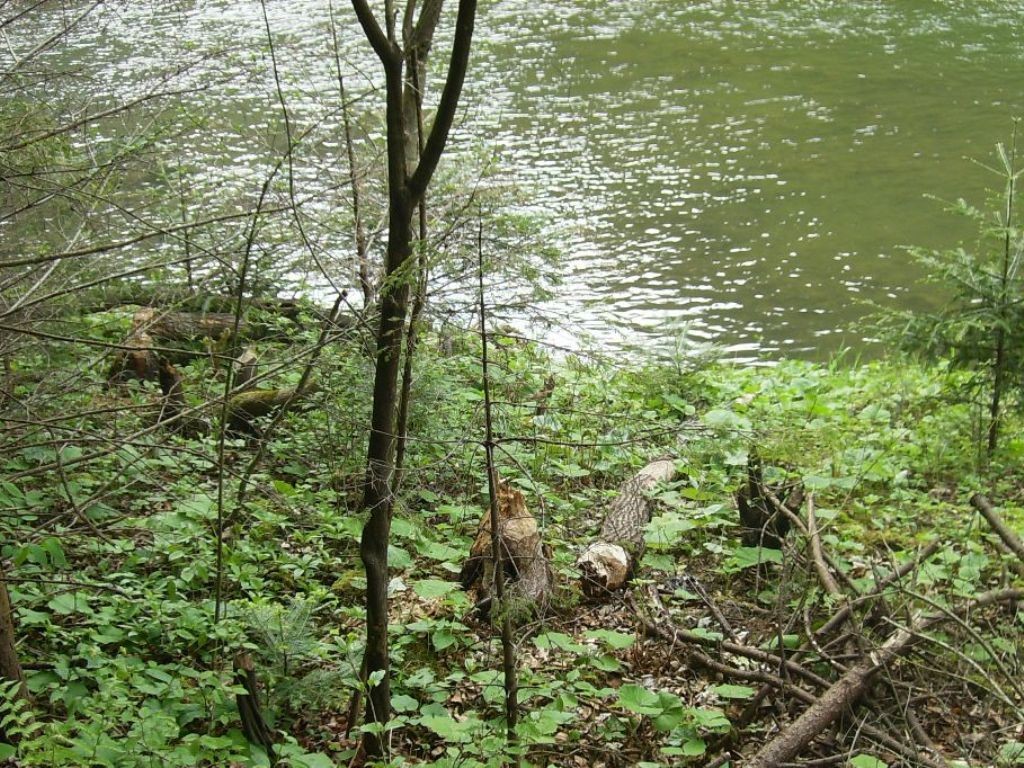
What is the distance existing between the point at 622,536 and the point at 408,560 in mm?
1171

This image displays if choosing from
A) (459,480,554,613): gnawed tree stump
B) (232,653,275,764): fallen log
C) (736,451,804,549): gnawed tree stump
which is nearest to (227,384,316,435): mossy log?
(459,480,554,613): gnawed tree stump

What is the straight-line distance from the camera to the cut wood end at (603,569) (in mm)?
4734

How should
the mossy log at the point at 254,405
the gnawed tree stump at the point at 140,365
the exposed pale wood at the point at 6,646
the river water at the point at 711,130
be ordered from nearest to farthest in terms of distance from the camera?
the exposed pale wood at the point at 6,646 < the mossy log at the point at 254,405 < the gnawed tree stump at the point at 140,365 < the river water at the point at 711,130

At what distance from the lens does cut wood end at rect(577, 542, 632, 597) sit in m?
4.73

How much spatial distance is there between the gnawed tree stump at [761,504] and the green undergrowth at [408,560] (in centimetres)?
15

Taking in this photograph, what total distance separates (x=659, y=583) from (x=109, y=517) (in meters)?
2.58

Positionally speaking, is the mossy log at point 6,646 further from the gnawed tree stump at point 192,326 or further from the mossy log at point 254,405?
the gnawed tree stump at point 192,326

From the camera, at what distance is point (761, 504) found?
16.6 ft

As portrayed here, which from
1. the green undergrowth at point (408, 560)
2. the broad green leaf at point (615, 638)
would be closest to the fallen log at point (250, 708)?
the green undergrowth at point (408, 560)

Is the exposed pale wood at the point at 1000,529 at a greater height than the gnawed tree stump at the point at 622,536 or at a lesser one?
greater

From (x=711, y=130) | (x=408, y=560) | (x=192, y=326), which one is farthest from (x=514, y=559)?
(x=711, y=130)

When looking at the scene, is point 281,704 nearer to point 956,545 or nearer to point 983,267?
point 956,545

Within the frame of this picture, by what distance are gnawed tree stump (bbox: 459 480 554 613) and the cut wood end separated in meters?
0.19

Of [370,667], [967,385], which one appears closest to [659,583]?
[370,667]
